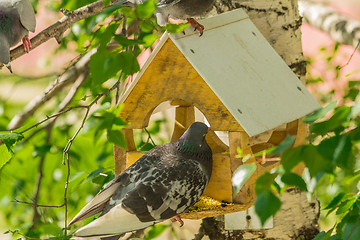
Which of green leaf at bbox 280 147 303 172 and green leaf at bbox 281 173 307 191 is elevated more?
green leaf at bbox 280 147 303 172

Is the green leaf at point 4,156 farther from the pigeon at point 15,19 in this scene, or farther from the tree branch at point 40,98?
the tree branch at point 40,98

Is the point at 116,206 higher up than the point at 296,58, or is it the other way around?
the point at 116,206

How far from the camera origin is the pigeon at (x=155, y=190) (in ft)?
4.61

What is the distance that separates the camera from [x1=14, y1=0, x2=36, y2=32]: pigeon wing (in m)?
2.06

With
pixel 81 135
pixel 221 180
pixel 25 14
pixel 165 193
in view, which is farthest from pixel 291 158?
pixel 81 135

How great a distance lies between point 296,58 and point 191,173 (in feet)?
2.70

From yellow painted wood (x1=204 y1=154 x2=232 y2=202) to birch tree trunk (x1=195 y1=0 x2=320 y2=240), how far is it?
0.43m

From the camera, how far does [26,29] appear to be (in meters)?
2.11

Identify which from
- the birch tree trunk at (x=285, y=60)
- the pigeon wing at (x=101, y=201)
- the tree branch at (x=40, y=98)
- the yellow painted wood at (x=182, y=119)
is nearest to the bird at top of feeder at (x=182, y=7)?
the birch tree trunk at (x=285, y=60)

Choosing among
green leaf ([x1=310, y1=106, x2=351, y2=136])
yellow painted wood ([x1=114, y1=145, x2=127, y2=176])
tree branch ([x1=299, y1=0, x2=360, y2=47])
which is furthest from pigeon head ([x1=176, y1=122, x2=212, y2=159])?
tree branch ([x1=299, y1=0, x2=360, y2=47])

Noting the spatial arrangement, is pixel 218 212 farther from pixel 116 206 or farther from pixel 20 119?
pixel 20 119

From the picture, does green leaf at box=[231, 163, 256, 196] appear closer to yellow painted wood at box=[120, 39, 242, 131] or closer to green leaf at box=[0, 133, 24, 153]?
yellow painted wood at box=[120, 39, 242, 131]

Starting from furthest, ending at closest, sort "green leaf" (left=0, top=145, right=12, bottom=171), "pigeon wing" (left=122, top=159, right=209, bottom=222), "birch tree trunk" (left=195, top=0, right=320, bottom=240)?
"birch tree trunk" (left=195, top=0, right=320, bottom=240), "green leaf" (left=0, top=145, right=12, bottom=171), "pigeon wing" (left=122, top=159, right=209, bottom=222)

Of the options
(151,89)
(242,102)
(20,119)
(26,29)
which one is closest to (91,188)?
(20,119)
